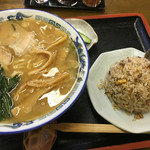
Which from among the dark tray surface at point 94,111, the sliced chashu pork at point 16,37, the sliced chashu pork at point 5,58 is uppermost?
the sliced chashu pork at point 16,37

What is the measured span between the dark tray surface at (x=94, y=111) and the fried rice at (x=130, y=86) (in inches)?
11.1

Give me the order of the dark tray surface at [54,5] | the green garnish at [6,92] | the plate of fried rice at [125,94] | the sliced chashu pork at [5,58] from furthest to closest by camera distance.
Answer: the dark tray surface at [54,5] < the plate of fried rice at [125,94] < the sliced chashu pork at [5,58] < the green garnish at [6,92]

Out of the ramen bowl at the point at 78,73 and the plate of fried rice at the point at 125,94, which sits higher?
the ramen bowl at the point at 78,73

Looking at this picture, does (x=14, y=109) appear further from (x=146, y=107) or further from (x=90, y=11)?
(x=90, y=11)

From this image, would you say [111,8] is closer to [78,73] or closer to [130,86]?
[130,86]

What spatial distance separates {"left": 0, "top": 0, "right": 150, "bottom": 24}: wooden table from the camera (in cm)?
272

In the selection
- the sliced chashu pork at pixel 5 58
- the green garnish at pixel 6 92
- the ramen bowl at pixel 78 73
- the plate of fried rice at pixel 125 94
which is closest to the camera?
the ramen bowl at pixel 78 73

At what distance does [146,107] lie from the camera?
1.85 meters

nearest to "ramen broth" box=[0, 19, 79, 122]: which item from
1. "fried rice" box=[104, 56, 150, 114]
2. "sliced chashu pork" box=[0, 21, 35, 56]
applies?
"sliced chashu pork" box=[0, 21, 35, 56]

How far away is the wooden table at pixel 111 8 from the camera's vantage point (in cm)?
272

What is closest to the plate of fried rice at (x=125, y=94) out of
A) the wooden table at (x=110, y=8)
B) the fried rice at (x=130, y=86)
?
the fried rice at (x=130, y=86)

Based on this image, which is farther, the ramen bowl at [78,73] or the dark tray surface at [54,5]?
the dark tray surface at [54,5]

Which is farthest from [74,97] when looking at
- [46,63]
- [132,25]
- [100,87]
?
[132,25]

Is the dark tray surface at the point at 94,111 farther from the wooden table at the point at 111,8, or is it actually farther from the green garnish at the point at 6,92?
the green garnish at the point at 6,92
